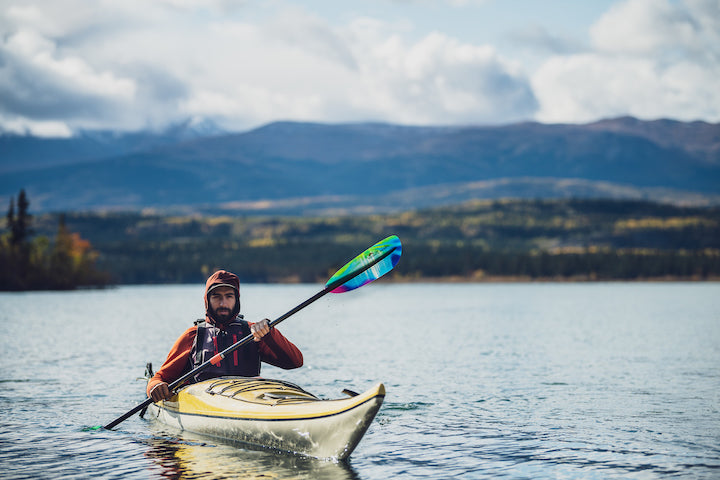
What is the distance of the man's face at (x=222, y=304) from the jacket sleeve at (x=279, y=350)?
3.36 ft

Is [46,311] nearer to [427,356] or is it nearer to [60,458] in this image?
[427,356]

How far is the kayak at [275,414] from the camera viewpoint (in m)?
16.4

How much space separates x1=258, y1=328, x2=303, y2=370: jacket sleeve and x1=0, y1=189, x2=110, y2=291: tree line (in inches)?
4907

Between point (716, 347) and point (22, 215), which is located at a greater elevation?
point (22, 215)

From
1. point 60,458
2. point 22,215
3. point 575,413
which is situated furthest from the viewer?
point 22,215

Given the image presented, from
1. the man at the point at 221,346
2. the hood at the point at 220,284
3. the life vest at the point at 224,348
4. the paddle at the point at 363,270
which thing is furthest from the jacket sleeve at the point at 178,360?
the paddle at the point at 363,270

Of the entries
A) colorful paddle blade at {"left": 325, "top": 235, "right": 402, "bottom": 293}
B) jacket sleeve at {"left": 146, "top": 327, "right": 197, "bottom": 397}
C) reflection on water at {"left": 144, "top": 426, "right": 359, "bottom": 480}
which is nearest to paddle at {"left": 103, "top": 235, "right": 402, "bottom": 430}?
colorful paddle blade at {"left": 325, "top": 235, "right": 402, "bottom": 293}

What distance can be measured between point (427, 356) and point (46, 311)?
64084 mm

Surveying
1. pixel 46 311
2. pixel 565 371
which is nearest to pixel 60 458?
pixel 565 371

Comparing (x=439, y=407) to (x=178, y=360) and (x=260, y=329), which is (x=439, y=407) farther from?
(x=260, y=329)

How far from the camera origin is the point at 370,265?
18594 millimetres

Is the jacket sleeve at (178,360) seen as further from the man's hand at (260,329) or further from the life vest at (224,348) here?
the man's hand at (260,329)

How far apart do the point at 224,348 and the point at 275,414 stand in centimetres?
274

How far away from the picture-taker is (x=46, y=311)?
9350 cm
